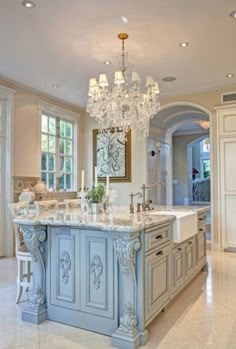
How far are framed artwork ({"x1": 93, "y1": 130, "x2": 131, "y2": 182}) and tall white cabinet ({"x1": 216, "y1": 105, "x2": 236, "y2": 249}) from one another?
6.38ft

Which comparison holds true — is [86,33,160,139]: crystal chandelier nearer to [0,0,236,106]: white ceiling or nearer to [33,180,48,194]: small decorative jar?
[0,0,236,106]: white ceiling

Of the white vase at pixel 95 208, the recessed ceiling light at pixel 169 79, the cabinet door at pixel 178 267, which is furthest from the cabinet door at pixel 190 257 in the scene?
the recessed ceiling light at pixel 169 79

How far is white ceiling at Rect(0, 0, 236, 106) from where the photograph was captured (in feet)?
9.97

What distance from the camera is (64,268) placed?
8.69 feet

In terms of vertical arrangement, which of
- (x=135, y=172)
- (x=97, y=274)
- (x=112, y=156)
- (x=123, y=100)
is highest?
(x=123, y=100)

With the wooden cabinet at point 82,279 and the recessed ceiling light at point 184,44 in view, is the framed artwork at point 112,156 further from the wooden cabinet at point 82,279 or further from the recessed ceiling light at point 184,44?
the wooden cabinet at point 82,279

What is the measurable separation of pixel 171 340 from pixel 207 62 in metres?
3.72

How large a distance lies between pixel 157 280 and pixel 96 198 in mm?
1027

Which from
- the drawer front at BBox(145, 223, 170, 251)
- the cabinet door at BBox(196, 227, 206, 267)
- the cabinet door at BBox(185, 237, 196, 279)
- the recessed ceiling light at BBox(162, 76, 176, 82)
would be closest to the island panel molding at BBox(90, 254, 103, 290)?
the drawer front at BBox(145, 223, 170, 251)

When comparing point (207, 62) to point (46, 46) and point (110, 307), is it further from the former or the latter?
point (110, 307)

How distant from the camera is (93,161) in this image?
7094 mm

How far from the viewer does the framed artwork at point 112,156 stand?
21.7 ft

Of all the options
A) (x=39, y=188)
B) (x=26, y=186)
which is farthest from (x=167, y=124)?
(x=26, y=186)

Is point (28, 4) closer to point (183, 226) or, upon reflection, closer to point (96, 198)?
point (96, 198)
